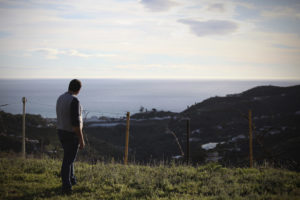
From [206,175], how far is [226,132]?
37216mm

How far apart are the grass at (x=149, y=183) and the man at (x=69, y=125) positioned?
1.61 ft

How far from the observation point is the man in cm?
489

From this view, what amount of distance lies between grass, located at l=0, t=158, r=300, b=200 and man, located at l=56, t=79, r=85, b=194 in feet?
1.61

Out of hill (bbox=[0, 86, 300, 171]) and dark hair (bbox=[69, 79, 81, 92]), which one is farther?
hill (bbox=[0, 86, 300, 171])

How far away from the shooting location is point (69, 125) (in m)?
5.03

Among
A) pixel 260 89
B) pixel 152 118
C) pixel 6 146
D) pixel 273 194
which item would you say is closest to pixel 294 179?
pixel 273 194

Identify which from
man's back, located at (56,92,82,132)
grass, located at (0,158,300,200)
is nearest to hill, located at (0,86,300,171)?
grass, located at (0,158,300,200)

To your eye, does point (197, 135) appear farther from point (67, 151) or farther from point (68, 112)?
point (68, 112)

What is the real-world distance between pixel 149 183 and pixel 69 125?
2.24m

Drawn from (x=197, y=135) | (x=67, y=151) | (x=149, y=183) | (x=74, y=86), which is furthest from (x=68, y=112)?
(x=197, y=135)

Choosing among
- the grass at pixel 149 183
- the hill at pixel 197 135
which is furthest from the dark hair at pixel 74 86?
the hill at pixel 197 135

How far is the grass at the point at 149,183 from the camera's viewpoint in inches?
203

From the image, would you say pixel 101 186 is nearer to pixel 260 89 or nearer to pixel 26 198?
pixel 26 198

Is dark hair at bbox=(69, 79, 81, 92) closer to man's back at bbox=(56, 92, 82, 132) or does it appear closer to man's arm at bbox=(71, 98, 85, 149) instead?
man's back at bbox=(56, 92, 82, 132)
